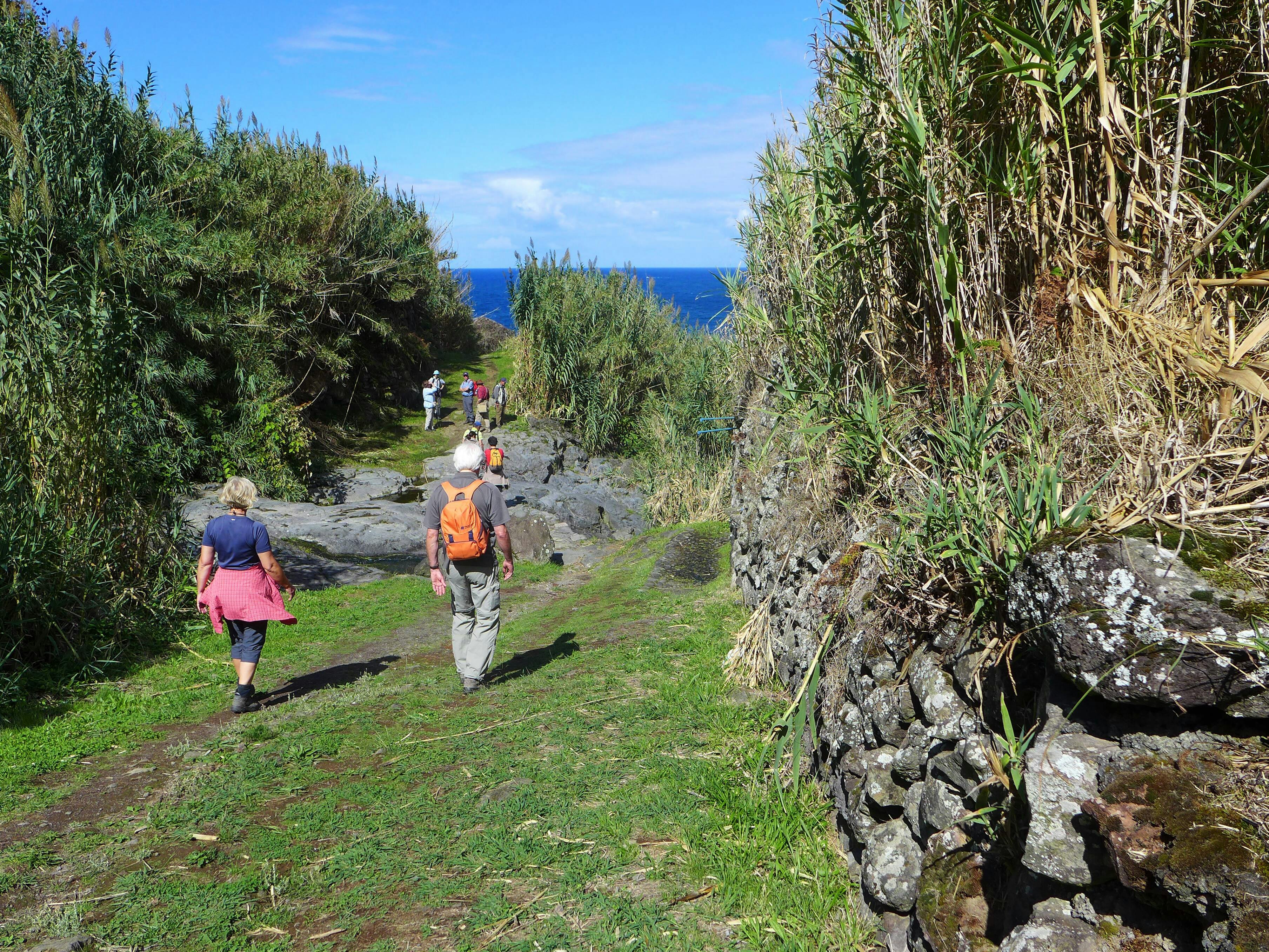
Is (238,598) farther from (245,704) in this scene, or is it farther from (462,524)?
(462,524)

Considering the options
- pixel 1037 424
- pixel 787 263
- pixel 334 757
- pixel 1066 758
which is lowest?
pixel 334 757

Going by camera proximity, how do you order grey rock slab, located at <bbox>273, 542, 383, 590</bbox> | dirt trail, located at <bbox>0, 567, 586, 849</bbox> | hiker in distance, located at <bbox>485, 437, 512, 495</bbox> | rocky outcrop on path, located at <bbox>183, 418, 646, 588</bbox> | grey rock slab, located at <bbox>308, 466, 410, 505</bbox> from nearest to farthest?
dirt trail, located at <bbox>0, 567, 586, 849</bbox> → grey rock slab, located at <bbox>273, 542, 383, 590</bbox> → rocky outcrop on path, located at <bbox>183, 418, 646, 588</bbox> → hiker in distance, located at <bbox>485, 437, 512, 495</bbox> → grey rock slab, located at <bbox>308, 466, 410, 505</bbox>

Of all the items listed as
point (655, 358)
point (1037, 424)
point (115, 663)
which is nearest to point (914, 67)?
point (1037, 424)

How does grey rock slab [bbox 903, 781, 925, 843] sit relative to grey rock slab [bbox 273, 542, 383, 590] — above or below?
above

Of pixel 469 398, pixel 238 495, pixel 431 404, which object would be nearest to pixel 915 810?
pixel 238 495

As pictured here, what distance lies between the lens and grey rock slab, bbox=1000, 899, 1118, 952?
7.41ft

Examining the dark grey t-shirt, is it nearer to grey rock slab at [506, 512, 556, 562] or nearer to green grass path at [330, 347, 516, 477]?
grey rock slab at [506, 512, 556, 562]

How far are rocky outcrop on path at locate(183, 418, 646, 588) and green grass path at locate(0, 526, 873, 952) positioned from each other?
4.55 meters

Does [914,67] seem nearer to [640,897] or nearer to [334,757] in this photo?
[640,897]

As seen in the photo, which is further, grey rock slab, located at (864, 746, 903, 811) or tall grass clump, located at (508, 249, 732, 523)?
tall grass clump, located at (508, 249, 732, 523)

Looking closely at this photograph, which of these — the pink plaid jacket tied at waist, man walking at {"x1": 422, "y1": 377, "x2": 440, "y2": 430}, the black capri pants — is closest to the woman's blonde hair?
the pink plaid jacket tied at waist

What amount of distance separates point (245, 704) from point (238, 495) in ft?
5.27

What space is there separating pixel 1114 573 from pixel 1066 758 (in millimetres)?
562

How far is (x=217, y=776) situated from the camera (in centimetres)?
520
